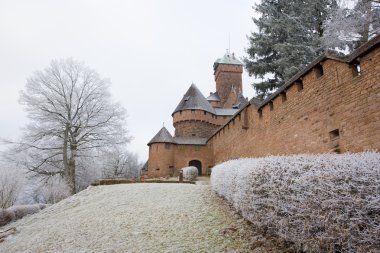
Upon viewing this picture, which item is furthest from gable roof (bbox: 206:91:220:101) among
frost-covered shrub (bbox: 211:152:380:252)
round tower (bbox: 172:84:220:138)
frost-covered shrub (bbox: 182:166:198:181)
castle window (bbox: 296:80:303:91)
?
frost-covered shrub (bbox: 211:152:380:252)

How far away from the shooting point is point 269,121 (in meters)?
11.7

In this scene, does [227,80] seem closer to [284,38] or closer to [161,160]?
[161,160]

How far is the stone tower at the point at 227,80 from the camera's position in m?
41.1

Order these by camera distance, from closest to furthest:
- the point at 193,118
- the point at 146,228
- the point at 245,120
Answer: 1. the point at 146,228
2. the point at 245,120
3. the point at 193,118

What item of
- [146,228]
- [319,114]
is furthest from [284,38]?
[146,228]

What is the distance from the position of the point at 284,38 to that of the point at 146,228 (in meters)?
15.5

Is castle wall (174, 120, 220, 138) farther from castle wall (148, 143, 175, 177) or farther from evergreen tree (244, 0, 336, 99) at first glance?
evergreen tree (244, 0, 336, 99)

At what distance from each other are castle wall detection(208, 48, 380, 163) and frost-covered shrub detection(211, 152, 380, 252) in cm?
342

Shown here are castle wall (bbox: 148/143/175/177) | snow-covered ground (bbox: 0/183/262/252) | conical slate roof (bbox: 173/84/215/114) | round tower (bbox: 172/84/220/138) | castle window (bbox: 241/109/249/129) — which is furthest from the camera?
conical slate roof (bbox: 173/84/215/114)

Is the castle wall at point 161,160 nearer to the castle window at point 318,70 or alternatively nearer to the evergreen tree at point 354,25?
the evergreen tree at point 354,25

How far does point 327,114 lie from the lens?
26.3ft

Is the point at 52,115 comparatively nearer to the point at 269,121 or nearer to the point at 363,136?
the point at 269,121

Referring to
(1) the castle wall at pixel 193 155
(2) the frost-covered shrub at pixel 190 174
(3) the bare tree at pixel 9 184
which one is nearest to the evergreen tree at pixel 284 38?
(2) the frost-covered shrub at pixel 190 174

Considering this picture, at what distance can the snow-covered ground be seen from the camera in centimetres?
512
